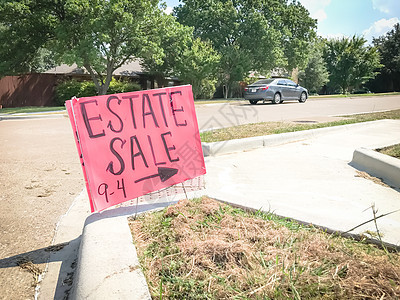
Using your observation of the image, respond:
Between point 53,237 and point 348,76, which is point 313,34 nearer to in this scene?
point 348,76

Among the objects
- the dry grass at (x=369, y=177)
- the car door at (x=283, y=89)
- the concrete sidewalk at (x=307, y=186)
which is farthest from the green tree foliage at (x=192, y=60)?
the dry grass at (x=369, y=177)

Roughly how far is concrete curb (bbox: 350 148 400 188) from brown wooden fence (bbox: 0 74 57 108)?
2774 cm

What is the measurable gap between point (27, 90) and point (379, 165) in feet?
93.9

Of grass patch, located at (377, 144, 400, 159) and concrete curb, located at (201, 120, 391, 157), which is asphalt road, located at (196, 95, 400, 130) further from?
grass patch, located at (377, 144, 400, 159)

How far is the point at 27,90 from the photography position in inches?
1041

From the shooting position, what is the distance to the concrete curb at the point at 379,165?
3993mm

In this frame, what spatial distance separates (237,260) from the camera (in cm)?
204

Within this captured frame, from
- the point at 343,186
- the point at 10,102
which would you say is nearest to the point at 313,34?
the point at 10,102

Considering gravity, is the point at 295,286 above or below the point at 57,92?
below

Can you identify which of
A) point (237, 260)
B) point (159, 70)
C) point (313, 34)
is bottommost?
point (237, 260)

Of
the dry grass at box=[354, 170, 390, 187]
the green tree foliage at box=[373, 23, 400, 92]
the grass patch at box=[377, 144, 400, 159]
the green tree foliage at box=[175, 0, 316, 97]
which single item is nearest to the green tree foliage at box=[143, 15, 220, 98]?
the green tree foliage at box=[175, 0, 316, 97]

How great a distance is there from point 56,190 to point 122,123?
5.88ft

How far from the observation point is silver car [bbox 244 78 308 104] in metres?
17.2

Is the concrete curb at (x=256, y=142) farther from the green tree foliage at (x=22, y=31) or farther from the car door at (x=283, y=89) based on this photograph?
the green tree foliage at (x=22, y=31)
